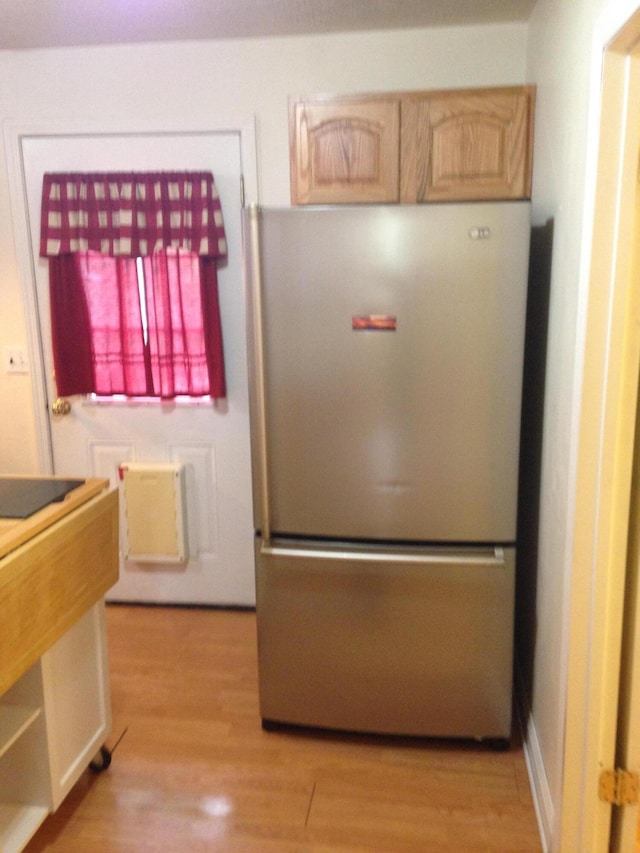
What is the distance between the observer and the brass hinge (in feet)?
5.20

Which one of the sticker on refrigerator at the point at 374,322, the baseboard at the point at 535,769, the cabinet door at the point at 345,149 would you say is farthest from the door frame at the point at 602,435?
the cabinet door at the point at 345,149

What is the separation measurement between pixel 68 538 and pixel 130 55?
6.60 feet

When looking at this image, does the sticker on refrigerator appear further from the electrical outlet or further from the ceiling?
the electrical outlet

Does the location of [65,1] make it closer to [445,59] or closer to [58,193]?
[58,193]

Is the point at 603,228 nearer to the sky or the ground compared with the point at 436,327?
nearer to the sky

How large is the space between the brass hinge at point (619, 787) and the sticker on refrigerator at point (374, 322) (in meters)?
1.26

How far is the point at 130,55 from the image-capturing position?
8.75ft

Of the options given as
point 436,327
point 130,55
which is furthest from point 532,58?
point 130,55

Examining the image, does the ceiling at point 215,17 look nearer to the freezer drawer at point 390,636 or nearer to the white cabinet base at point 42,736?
the freezer drawer at point 390,636

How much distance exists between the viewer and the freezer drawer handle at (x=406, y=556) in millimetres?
1994

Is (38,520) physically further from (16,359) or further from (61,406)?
(16,359)

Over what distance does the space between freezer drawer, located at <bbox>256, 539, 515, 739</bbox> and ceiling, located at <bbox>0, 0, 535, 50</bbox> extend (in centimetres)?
182

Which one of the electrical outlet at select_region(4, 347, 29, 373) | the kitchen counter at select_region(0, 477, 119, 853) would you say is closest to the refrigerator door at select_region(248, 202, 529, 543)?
the kitchen counter at select_region(0, 477, 119, 853)

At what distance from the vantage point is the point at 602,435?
4.82ft
